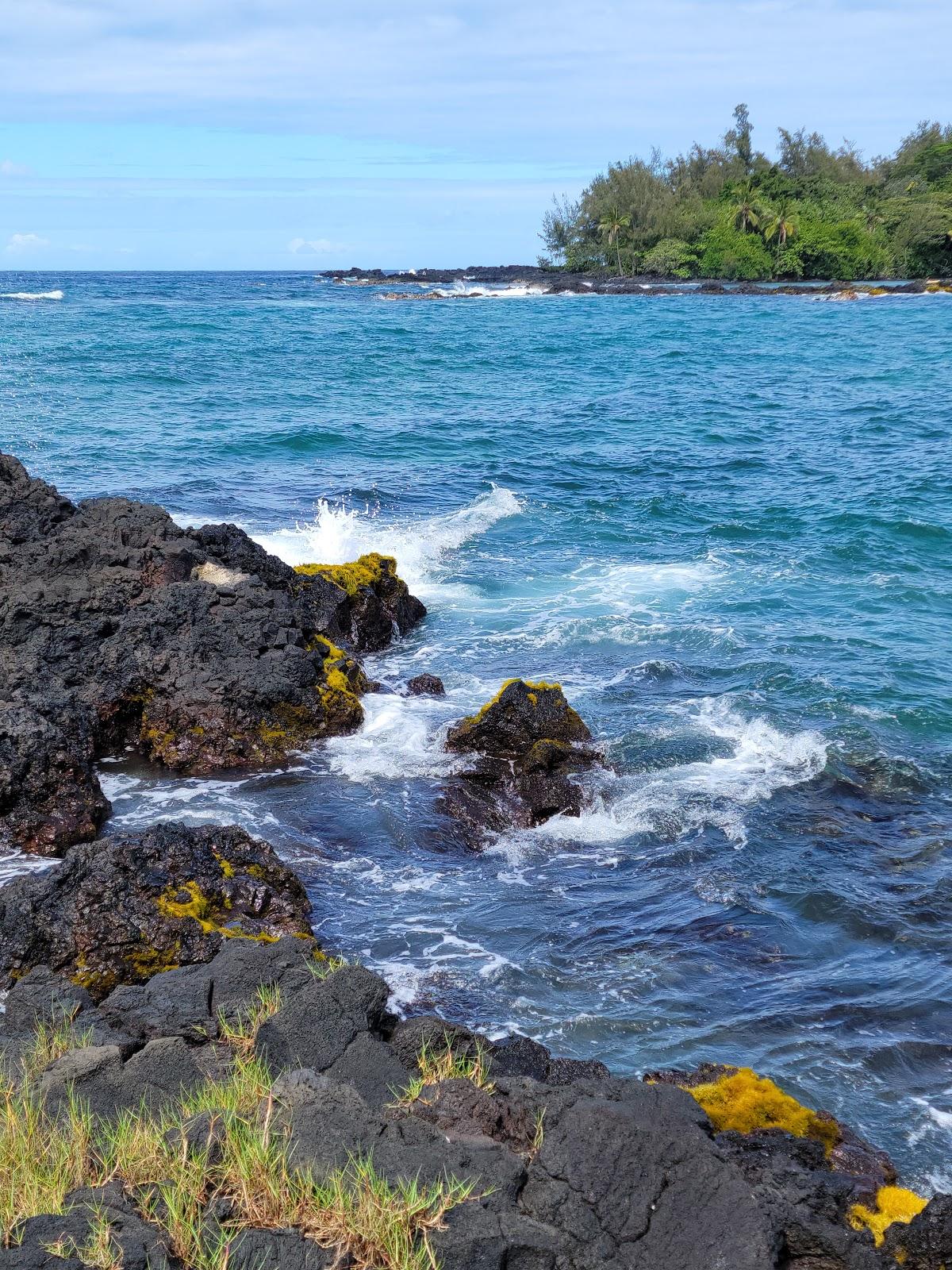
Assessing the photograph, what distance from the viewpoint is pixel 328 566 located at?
1547 centimetres

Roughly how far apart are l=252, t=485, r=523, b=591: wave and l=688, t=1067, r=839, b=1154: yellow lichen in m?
12.7

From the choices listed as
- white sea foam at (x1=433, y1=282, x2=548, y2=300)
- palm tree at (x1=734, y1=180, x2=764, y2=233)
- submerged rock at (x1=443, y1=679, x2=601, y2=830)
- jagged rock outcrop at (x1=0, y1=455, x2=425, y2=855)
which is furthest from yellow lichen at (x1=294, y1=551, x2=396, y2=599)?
palm tree at (x1=734, y1=180, x2=764, y2=233)

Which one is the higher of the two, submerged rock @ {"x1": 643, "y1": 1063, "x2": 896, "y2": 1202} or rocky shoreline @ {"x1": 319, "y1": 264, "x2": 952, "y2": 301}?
rocky shoreline @ {"x1": 319, "y1": 264, "x2": 952, "y2": 301}

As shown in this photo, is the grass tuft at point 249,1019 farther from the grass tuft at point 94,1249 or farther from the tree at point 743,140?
the tree at point 743,140

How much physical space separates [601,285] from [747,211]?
44.5ft

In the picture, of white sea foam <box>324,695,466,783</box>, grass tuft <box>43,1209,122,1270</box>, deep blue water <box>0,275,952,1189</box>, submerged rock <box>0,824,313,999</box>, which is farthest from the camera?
white sea foam <box>324,695,466,783</box>

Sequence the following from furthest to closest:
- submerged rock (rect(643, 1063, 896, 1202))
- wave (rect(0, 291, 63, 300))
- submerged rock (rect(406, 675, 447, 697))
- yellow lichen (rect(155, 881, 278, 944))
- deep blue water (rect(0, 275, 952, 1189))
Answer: wave (rect(0, 291, 63, 300)) → submerged rock (rect(406, 675, 447, 697)) → deep blue water (rect(0, 275, 952, 1189)) → yellow lichen (rect(155, 881, 278, 944)) → submerged rock (rect(643, 1063, 896, 1202))

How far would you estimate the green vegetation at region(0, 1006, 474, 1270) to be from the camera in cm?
448

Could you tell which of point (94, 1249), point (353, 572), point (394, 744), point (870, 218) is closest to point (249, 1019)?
point (94, 1249)

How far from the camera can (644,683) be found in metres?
14.2

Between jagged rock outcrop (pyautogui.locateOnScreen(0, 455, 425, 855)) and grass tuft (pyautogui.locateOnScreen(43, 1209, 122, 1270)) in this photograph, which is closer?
grass tuft (pyautogui.locateOnScreen(43, 1209, 122, 1270))

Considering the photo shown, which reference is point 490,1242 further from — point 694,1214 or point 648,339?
point 648,339

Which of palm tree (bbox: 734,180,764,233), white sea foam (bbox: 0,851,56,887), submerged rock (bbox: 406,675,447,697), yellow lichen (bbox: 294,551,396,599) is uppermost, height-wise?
palm tree (bbox: 734,180,764,233)

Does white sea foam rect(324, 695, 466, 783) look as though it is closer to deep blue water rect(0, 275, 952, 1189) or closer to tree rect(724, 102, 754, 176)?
deep blue water rect(0, 275, 952, 1189)
